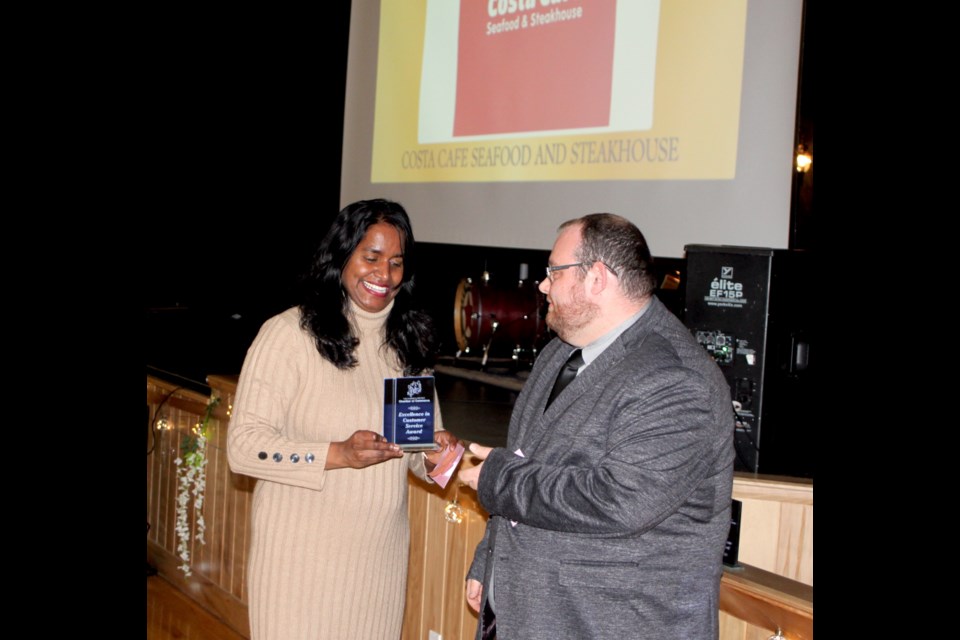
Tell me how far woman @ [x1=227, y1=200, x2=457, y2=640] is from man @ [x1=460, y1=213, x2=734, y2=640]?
48 cm

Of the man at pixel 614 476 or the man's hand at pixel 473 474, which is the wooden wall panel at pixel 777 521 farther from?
the man's hand at pixel 473 474

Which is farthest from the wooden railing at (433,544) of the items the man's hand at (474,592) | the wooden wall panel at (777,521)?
the man's hand at (474,592)

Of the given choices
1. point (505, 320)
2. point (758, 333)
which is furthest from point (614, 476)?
point (505, 320)

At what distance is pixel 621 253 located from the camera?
189 cm

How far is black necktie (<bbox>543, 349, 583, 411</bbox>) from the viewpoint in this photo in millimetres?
1996

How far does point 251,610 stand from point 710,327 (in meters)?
1.57

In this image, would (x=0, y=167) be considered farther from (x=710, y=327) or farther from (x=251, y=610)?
(x=710, y=327)

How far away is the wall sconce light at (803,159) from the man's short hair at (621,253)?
1.85 meters

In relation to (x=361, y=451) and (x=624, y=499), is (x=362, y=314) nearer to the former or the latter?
(x=361, y=451)

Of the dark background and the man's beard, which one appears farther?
the dark background

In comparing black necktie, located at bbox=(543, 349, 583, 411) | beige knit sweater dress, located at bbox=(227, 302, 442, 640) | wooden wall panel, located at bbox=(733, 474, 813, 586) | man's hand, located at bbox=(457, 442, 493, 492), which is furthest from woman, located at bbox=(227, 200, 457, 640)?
wooden wall panel, located at bbox=(733, 474, 813, 586)

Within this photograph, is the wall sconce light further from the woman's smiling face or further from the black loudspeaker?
the woman's smiling face

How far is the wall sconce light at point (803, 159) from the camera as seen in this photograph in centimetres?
350

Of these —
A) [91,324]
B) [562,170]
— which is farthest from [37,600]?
[562,170]
